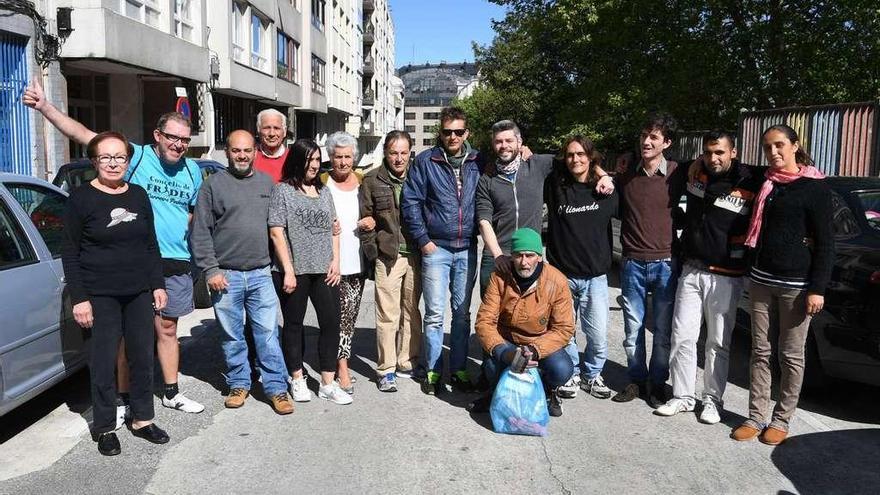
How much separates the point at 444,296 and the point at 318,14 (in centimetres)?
3286

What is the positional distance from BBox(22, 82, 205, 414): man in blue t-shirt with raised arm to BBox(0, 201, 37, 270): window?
622mm

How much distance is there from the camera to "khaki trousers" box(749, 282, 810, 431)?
14.9 ft

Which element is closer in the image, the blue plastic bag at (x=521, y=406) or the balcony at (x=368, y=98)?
the blue plastic bag at (x=521, y=406)

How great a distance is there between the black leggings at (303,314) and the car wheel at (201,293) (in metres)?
2.92

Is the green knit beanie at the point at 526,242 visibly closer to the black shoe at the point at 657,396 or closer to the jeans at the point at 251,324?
the black shoe at the point at 657,396

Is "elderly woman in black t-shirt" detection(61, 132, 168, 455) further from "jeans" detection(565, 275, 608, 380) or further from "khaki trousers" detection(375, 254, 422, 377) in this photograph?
"jeans" detection(565, 275, 608, 380)

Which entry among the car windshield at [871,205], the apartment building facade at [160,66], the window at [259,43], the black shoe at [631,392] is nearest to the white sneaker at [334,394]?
the black shoe at [631,392]

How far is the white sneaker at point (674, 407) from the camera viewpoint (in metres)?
5.08

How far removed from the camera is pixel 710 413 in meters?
4.96

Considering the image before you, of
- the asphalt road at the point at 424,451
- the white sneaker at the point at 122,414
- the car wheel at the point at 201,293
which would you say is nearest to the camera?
the asphalt road at the point at 424,451

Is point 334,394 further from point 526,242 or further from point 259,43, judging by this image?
point 259,43

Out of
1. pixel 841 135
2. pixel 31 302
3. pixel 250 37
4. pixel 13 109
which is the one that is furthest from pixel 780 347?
pixel 250 37

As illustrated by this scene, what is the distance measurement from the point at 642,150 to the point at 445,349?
2.81 metres

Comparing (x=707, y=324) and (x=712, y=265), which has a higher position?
(x=712, y=265)
